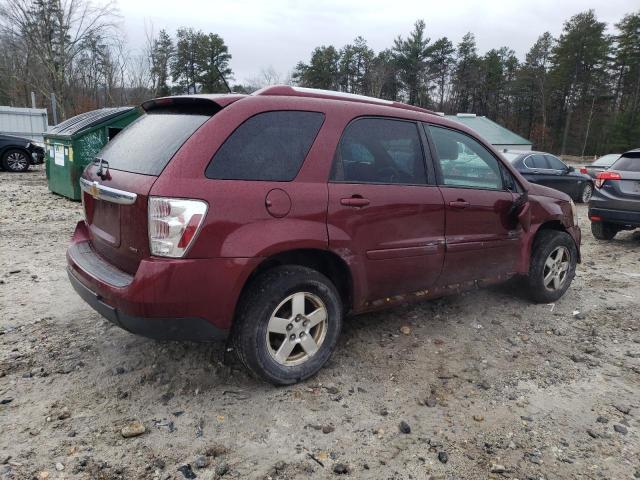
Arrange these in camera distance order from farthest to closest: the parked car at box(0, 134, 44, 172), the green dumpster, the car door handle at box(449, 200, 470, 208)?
1. the parked car at box(0, 134, 44, 172)
2. the green dumpster
3. the car door handle at box(449, 200, 470, 208)

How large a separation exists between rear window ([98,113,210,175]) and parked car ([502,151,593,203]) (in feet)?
31.3

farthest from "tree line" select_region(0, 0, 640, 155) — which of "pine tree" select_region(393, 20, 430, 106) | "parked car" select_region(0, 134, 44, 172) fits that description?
"parked car" select_region(0, 134, 44, 172)

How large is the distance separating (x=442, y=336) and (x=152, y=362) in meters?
2.20

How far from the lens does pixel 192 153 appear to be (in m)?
2.50

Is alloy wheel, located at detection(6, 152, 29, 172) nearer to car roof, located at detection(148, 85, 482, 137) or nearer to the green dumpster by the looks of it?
the green dumpster

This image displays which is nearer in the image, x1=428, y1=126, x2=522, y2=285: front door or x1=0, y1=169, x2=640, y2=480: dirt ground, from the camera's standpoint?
x1=0, y1=169, x2=640, y2=480: dirt ground

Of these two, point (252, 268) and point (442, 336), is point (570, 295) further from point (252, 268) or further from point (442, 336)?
point (252, 268)

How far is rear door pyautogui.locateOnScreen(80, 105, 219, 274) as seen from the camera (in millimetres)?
2502

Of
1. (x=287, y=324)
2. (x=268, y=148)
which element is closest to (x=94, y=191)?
(x=268, y=148)

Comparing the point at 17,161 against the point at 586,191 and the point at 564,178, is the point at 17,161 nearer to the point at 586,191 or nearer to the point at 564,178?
the point at 564,178

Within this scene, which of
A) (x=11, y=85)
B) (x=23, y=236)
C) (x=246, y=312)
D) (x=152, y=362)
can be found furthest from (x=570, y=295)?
(x=11, y=85)

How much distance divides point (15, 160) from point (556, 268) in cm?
1564

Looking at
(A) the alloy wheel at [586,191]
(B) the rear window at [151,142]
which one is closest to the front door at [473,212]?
(B) the rear window at [151,142]

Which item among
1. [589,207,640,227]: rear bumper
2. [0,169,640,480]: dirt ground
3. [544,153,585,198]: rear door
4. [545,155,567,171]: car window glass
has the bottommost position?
[0,169,640,480]: dirt ground
